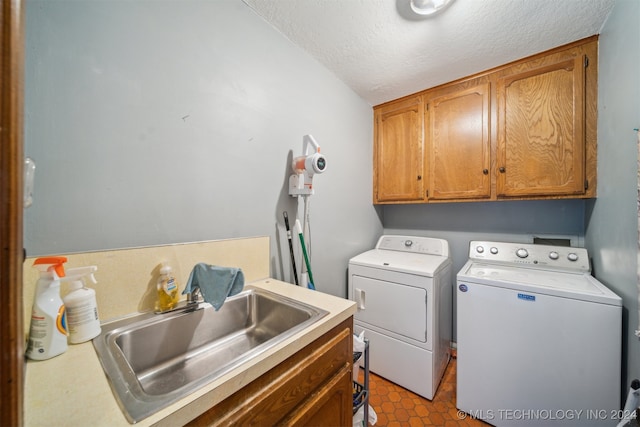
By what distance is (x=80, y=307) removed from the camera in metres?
0.74

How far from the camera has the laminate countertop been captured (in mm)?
464

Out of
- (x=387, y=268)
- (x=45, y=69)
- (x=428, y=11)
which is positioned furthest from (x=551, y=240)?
(x=45, y=69)

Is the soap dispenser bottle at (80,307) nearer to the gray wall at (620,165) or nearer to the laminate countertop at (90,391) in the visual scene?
the laminate countertop at (90,391)

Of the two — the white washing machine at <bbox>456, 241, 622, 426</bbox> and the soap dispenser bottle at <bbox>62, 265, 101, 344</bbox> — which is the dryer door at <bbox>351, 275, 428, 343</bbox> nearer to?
the white washing machine at <bbox>456, 241, 622, 426</bbox>

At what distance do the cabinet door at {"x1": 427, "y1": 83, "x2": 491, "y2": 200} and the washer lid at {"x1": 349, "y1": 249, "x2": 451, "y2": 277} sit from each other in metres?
0.56

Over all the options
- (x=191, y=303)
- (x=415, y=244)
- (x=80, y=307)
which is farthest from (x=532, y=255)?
(x=80, y=307)

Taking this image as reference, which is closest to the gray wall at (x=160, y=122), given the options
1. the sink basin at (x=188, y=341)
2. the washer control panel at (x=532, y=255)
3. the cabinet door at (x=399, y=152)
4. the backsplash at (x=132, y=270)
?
the backsplash at (x=132, y=270)

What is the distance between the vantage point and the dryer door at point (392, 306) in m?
1.67

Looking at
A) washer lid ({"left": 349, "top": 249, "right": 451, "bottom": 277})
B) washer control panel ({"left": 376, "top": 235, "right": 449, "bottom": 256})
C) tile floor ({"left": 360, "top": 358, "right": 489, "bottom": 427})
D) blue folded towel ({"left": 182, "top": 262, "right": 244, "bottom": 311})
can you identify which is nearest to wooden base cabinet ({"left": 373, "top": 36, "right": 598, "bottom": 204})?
washer control panel ({"left": 376, "top": 235, "right": 449, "bottom": 256})

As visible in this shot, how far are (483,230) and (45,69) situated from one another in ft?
9.37

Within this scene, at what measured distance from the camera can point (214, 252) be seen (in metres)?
1.17

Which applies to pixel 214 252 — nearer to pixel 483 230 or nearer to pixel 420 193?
pixel 420 193

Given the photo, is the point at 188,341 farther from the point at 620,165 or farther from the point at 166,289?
the point at 620,165

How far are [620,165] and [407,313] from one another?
1441 millimetres
